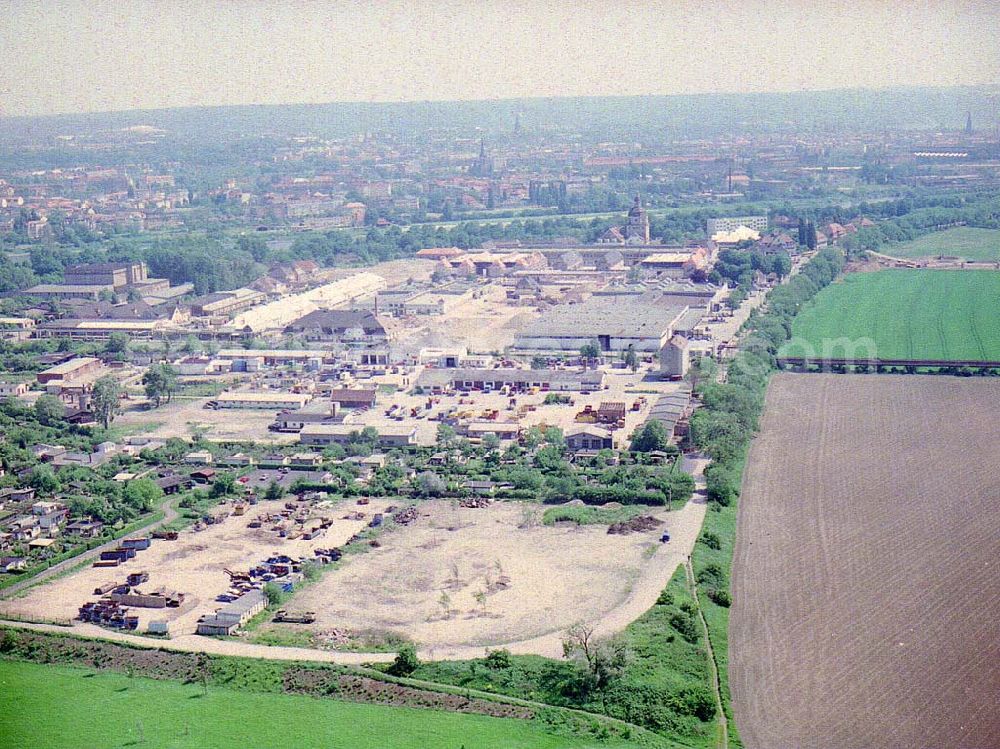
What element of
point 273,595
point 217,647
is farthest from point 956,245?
point 217,647

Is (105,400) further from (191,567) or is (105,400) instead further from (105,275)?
(105,275)

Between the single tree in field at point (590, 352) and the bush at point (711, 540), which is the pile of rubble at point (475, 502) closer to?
the bush at point (711, 540)

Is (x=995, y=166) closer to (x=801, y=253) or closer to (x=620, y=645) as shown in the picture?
(x=801, y=253)

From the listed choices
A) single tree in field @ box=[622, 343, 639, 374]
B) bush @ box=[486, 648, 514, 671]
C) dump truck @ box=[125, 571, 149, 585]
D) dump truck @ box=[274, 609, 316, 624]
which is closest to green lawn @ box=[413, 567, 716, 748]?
bush @ box=[486, 648, 514, 671]

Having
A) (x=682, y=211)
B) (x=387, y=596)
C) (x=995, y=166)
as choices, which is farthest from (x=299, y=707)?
(x=995, y=166)

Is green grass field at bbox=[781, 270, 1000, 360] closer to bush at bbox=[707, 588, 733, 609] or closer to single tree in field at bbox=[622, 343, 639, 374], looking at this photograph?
single tree in field at bbox=[622, 343, 639, 374]

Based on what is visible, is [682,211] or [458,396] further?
[682,211]
